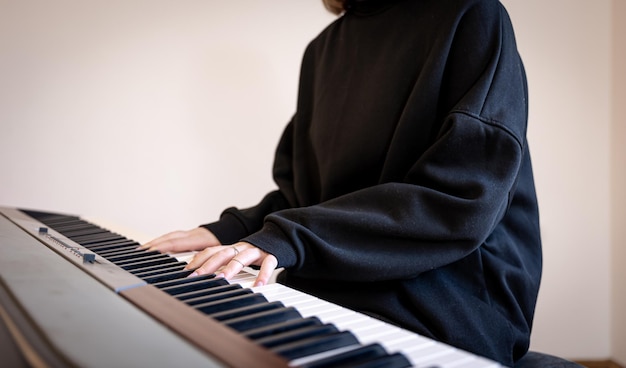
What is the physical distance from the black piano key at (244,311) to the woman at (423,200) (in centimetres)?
14

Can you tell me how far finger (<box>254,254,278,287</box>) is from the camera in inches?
24.1

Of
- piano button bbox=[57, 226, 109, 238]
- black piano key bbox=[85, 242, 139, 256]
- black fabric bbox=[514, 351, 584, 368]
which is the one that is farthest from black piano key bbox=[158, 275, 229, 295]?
black fabric bbox=[514, 351, 584, 368]

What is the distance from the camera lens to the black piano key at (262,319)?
43 cm

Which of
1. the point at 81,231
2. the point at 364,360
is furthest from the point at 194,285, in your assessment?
the point at 81,231

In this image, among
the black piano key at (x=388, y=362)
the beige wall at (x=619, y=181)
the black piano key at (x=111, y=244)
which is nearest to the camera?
the black piano key at (x=388, y=362)

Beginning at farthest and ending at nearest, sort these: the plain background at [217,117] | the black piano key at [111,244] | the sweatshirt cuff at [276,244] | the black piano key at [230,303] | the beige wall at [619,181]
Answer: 1. the beige wall at [619,181]
2. the plain background at [217,117]
3. the black piano key at [111,244]
4. the sweatshirt cuff at [276,244]
5. the black piano key at [230,303]

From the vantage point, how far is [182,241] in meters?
0.91

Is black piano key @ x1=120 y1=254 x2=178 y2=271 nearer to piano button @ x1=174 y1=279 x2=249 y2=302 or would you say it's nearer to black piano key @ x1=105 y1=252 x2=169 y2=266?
black piano key @ x1=105 y1=252 x2=169 y2=266

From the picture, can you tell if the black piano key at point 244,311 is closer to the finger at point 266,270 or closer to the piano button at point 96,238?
the finger at point 266,270

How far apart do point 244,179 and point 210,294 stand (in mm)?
1482

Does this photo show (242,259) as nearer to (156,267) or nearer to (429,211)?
(156,267)

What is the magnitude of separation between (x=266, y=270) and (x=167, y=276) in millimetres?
110

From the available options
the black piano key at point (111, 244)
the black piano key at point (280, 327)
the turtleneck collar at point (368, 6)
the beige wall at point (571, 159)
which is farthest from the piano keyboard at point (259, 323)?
the beige wall at point (571, 159)

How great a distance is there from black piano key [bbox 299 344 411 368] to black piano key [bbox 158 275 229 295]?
0.23 metres
